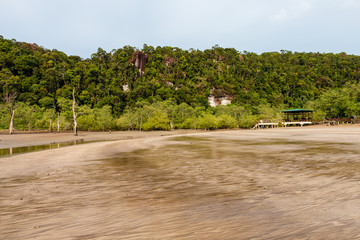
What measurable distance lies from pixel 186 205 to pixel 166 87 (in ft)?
410

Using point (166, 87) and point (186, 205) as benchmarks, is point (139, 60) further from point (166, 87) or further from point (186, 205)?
point (186, 205)

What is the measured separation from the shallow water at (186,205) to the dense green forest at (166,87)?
196ft

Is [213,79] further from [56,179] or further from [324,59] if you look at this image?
[56,179]

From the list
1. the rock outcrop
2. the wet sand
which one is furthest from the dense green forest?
the wet sand

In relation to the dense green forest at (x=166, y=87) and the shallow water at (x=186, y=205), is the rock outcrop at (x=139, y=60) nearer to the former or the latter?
the dense green forest at (x=166, y=87)

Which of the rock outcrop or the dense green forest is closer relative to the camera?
the dense green forest

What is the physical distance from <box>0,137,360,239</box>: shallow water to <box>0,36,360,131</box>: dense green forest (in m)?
59.8

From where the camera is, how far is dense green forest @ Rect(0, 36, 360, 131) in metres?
70.7

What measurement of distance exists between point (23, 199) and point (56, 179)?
223cm

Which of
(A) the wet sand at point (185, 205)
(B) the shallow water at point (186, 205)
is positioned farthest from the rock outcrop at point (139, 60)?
(B) the shallow water at point (186, 205)

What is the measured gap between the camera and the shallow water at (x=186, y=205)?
11.5 feet

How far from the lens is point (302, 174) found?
7.58 m

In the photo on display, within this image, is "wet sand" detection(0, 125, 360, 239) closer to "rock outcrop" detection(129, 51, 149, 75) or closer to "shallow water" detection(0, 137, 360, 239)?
"shallow water" detection(0, 137, 360, 239)

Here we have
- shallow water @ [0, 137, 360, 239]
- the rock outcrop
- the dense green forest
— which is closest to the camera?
shallow water @ [0, 137, 360, 239]
